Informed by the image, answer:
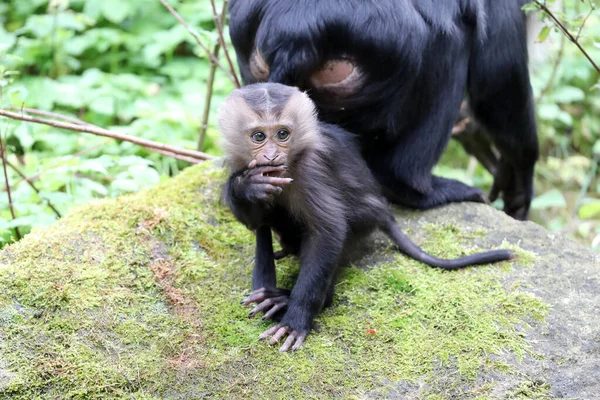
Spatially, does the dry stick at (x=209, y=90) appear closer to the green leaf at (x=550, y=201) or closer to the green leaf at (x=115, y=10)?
the green leaf at (x=115, y=10)

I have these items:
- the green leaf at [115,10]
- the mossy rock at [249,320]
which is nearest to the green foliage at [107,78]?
the green leaf at [115,10]

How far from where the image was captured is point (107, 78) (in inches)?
259

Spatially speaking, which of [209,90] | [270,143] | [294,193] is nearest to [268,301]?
[294,193]

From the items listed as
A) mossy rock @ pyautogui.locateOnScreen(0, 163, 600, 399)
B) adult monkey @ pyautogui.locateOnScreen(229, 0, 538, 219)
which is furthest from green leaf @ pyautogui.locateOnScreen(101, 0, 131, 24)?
mossy rock @ pyautogui.locateOnScreen(0, 163, 600, 399)

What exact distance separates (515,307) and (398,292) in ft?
1.80

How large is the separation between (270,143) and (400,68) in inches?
35.4

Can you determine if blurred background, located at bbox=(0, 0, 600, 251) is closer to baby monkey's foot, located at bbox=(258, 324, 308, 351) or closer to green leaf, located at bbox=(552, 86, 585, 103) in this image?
green leaf, located at bbox=(552, 86, 585, 103)

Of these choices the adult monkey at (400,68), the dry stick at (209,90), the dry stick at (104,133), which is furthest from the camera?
the dry stick at (209,90)

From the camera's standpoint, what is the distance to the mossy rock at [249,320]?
2814 millimetres

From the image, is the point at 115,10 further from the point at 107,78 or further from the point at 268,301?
the point at 268,301

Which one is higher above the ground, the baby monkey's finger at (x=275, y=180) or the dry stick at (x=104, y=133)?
the baby monkey's finger at (x=275, y=180)

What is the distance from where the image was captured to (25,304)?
3002mm

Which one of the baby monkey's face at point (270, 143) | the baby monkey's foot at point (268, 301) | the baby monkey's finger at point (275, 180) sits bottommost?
the baby monkey's foot at point (268, 301)

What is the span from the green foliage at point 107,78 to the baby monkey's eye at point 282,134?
180 cm
